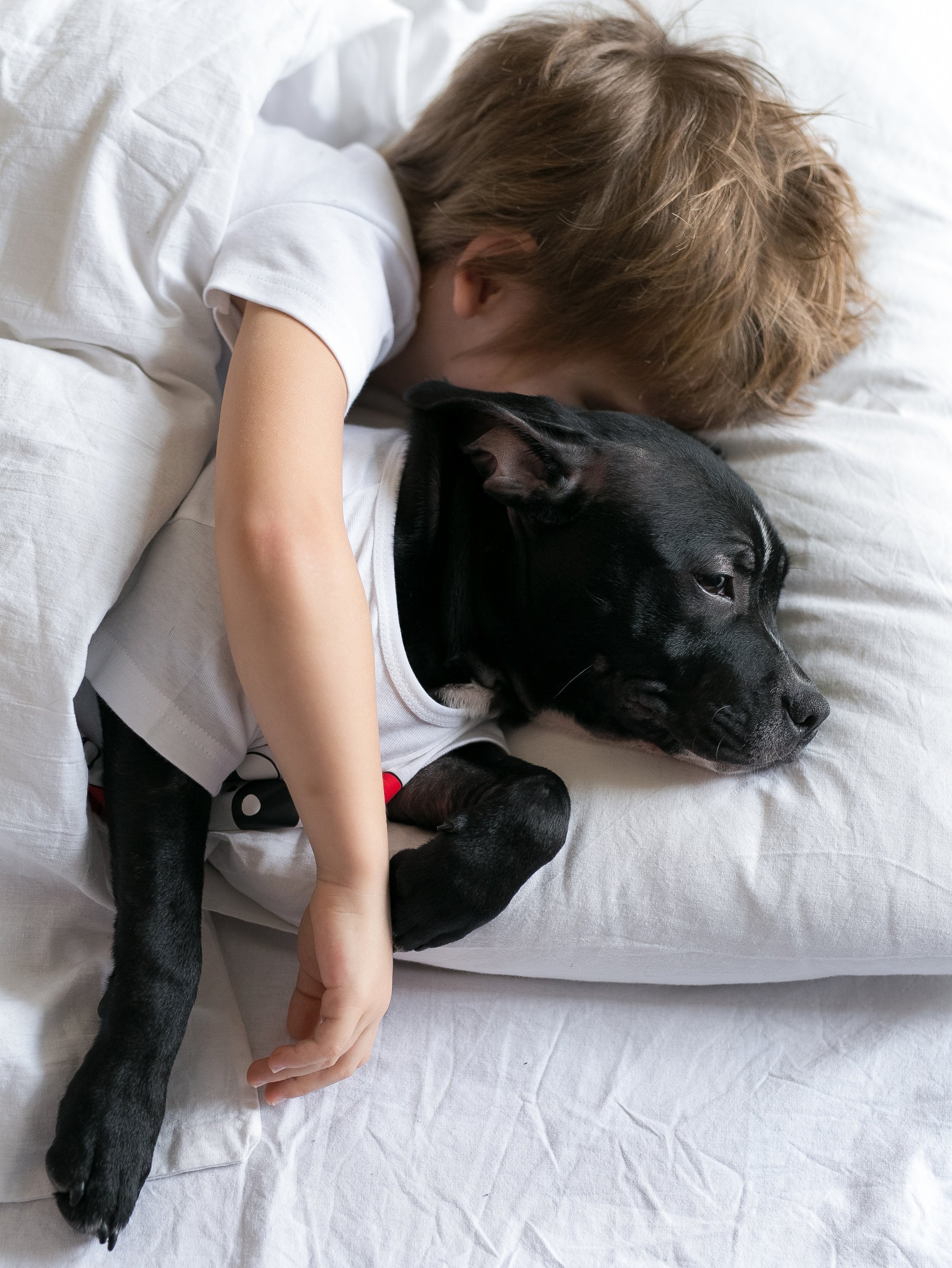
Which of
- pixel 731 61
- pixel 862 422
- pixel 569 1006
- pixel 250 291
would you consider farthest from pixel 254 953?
pixel 731 61

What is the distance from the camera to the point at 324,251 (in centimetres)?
108

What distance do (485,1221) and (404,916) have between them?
0.98 ft

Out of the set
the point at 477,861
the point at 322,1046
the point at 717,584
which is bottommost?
the point at 322,1046

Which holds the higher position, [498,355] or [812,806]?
[498,355]

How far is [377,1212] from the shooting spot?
3.05 ft

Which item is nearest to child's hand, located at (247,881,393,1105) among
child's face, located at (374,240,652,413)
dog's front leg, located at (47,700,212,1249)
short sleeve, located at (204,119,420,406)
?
dog's front leg, located at (47,700,212,1249)

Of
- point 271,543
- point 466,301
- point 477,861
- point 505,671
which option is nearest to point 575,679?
point 505,671

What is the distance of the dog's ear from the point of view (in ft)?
3.37

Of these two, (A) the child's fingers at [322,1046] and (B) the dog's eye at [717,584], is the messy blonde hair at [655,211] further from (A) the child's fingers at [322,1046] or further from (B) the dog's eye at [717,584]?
(A) the child's fingers at [322,1046]

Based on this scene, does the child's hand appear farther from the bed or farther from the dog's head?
the dog's head

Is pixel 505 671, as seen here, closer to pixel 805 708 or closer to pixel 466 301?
A: pixel 805 708

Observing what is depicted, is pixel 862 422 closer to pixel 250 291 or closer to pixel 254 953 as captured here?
pixel 250 291

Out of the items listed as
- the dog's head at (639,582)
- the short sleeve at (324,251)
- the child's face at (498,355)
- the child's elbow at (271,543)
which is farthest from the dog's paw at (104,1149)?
the child's face at (498,355)

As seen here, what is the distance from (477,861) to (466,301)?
74 centimetres
